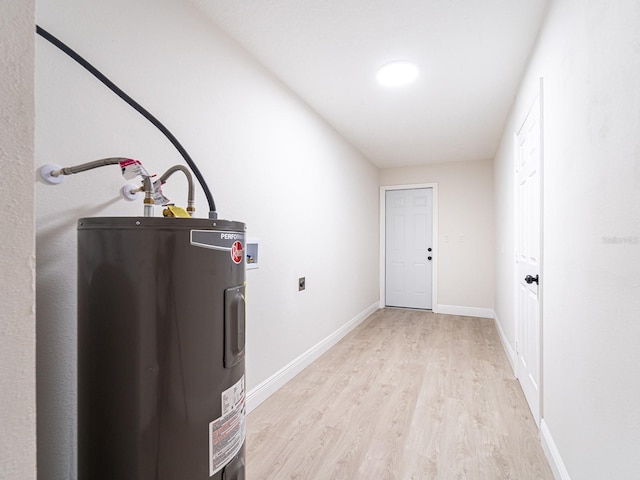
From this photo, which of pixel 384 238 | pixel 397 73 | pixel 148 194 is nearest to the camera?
pixel 148 194

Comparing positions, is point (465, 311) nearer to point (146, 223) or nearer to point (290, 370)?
point (290, 370)

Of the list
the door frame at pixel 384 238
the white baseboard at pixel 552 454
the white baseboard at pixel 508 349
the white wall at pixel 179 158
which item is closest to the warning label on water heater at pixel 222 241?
the white wall at pixel 179 158

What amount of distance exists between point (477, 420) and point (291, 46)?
8.58 ft

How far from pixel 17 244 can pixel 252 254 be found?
1.74 m

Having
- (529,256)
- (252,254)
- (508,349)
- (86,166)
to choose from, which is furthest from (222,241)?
(508,349)

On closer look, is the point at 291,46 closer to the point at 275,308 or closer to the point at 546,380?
the point at 275,308

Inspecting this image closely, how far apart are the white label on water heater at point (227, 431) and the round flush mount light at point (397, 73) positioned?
87.7 inches

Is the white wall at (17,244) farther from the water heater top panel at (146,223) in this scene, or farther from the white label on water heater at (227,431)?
the white label on water heater at (227,431)

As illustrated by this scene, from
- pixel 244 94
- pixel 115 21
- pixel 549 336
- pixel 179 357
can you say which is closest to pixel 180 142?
pixel 115 21

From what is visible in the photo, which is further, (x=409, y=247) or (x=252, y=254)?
(x=409, y=247)

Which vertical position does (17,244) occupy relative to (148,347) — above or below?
above

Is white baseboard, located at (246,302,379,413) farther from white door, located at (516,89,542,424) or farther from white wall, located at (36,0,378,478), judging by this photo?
white door, located at (516,89,542,424)

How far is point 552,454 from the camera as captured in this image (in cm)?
162

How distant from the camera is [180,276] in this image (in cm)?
95
